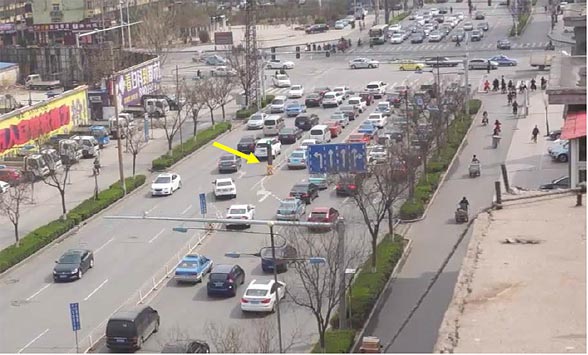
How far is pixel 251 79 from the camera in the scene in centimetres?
4791

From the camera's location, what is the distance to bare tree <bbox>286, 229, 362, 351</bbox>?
1934 cm

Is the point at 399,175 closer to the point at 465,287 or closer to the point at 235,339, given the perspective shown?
the point at 235,339

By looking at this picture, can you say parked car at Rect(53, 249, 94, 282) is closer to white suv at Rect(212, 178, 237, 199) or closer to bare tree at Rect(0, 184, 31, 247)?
bare tree at Rect(0, 184, 31, 247)

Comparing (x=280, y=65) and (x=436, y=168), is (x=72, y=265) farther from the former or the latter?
(x=280, y=65)

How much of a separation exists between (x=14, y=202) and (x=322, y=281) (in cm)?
1206

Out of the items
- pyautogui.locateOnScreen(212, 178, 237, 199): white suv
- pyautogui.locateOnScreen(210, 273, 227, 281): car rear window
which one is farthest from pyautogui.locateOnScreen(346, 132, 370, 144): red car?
pyautogui.locateOnScreen(210, 273, 227, 281): car rear window

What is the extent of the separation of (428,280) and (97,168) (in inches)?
581

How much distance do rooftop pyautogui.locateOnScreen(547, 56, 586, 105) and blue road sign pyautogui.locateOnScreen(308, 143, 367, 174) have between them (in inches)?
203

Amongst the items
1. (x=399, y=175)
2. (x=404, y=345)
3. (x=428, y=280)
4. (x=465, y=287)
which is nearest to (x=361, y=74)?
(x=399, y=175)

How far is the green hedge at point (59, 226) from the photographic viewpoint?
2598 centimetres

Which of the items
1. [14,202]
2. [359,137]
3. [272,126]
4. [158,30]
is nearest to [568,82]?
[14,202]

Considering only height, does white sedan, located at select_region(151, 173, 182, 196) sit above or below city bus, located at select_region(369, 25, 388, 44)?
below

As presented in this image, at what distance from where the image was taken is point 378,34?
235 ft

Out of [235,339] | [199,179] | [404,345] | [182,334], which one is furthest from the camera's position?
[199,179]
